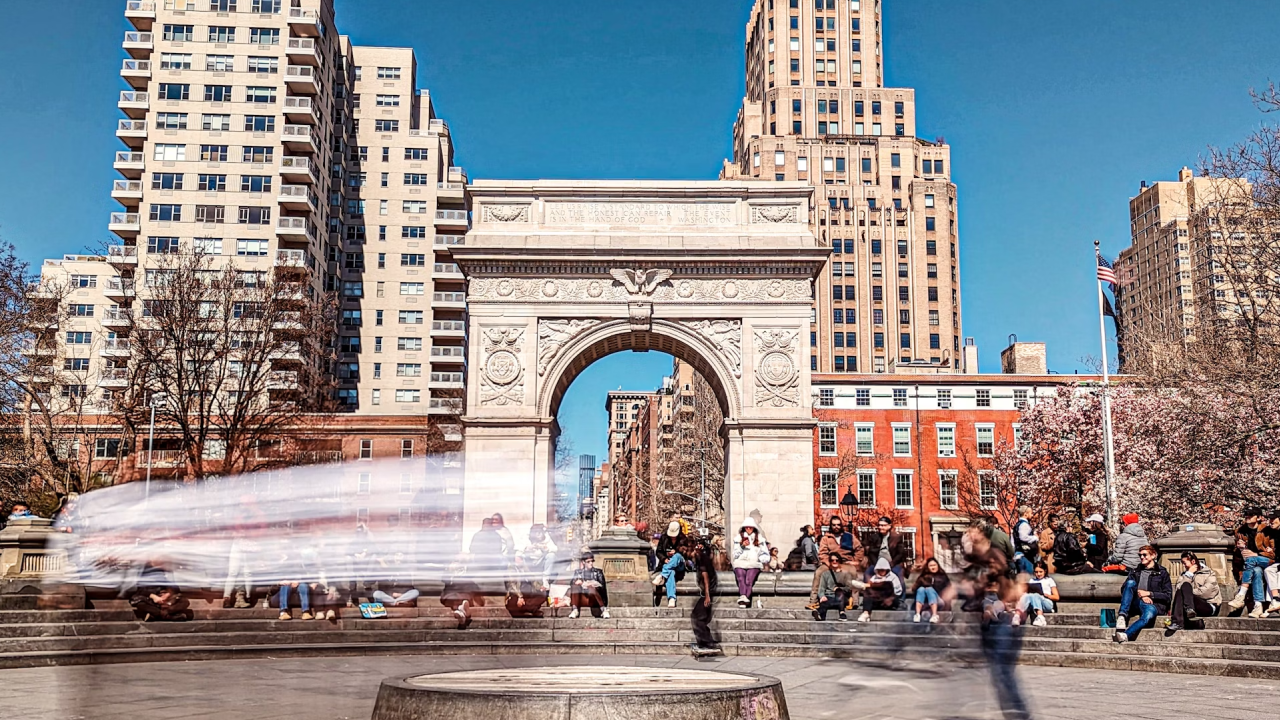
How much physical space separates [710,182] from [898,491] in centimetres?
3485

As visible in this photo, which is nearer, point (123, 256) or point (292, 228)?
point (123, 256)

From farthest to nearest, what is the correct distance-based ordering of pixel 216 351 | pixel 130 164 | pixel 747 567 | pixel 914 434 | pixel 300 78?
1. pixel 300 78
2. pixel 130 164
3. pixel 914 434
4. pixel 216 351
5. pixel 747 567

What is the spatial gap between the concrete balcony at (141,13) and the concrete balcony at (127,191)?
11.1m

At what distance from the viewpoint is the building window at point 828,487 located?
64.4 metres

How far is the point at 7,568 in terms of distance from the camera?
19.5 metres

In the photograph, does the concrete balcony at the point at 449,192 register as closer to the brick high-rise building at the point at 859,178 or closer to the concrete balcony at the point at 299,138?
the concrete balcony at the point at 299,138

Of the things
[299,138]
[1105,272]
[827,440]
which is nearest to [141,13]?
[299,138]

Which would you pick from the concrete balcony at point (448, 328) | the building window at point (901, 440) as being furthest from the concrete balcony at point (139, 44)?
the building window at point (901, 440)

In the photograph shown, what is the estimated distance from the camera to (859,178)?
340ft

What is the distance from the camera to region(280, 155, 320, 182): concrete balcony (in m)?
72.5

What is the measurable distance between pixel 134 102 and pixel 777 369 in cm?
5543

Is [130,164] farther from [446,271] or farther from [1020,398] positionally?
[1020,398]

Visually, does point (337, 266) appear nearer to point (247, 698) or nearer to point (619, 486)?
point (247, 698)

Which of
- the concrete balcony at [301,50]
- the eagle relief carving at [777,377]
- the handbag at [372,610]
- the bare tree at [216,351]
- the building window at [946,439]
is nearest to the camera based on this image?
the handbag at [372,610]
